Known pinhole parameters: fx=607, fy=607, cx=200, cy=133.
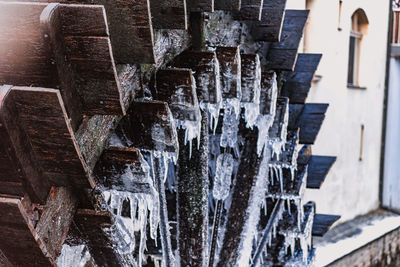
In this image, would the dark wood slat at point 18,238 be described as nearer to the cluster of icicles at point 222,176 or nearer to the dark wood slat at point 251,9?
the cluster of icicles at point 222,176

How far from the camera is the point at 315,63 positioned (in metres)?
4.12

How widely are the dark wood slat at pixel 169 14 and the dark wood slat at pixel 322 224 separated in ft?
8.89

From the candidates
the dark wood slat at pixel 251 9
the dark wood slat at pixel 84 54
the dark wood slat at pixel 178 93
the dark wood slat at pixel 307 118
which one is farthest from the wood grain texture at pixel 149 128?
the dark wood slat at pixel 307 118

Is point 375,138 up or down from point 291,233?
down

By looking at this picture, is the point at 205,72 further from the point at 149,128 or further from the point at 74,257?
the point at 74,257

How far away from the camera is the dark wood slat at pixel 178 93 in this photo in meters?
2.36

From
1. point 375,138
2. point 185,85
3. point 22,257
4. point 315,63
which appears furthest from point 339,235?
point 22,257

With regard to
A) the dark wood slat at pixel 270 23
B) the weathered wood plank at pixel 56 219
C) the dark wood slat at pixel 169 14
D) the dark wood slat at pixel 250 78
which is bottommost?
the weathered wood plank at pixel 56 219

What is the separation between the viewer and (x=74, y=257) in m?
2.51

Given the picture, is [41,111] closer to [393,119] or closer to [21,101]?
[21,101]

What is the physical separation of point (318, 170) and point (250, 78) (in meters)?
1.77

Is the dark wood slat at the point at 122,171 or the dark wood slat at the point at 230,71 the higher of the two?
the dark wood slat at the point at 230,71

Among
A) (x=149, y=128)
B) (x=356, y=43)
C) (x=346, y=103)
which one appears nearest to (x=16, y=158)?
(x=149, y=128)

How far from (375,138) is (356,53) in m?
1.60
